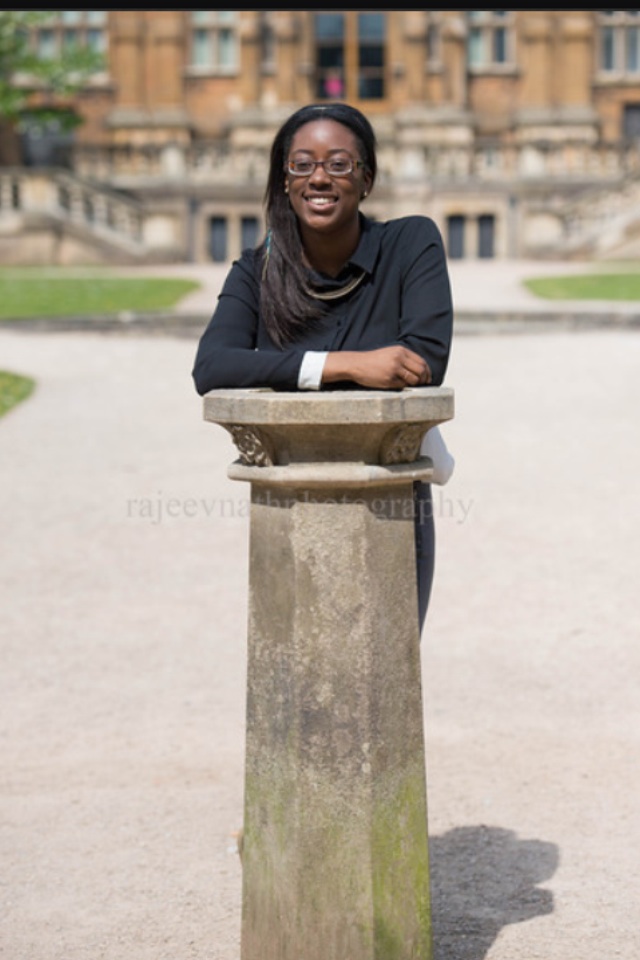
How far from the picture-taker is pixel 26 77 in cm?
3888

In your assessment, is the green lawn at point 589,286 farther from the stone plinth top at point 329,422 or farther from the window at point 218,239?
the stone plinth top at point 329,422

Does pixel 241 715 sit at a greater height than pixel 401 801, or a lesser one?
lesser

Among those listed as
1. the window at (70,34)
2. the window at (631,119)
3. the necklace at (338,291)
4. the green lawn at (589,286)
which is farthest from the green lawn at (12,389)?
the window at (631,119)

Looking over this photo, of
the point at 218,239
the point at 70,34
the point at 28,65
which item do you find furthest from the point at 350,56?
the point at 28,65

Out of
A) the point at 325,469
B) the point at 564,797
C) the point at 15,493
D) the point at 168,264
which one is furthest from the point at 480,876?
the point at 168,264

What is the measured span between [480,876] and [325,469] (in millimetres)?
1553

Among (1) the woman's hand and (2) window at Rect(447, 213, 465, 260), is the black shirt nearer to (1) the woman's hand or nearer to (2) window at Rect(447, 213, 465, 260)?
(1) the woman's hand

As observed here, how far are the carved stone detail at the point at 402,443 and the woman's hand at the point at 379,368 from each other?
0.34ft

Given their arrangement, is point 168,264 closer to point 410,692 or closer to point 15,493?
point 15,493

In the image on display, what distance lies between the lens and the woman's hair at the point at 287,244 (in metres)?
3.56

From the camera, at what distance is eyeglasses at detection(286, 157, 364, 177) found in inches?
139

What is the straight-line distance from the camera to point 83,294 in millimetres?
23156

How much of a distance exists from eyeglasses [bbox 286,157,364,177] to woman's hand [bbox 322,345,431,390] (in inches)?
16.6

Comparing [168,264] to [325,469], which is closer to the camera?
[325,469]
